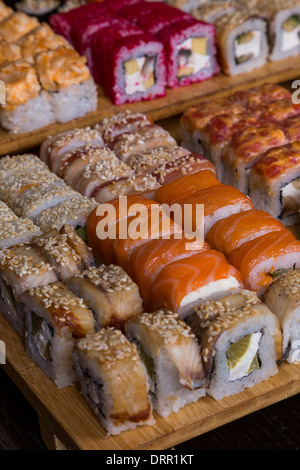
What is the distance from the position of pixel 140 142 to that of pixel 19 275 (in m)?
1.30

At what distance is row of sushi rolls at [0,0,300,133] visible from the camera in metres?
4.50

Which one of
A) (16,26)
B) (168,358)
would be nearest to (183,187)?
(168,358)

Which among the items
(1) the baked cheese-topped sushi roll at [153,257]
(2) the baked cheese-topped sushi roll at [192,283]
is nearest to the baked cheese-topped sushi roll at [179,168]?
(1) the baked cheese-topped sushi roll at [153,257]

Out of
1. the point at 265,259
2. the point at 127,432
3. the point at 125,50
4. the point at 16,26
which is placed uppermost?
the point at 16,26

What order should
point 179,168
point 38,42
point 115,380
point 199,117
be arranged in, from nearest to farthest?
point 115,380, point 179,168, point 199,117, point 38,42

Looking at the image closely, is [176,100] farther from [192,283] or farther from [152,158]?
[192,283]

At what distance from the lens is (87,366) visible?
262cm

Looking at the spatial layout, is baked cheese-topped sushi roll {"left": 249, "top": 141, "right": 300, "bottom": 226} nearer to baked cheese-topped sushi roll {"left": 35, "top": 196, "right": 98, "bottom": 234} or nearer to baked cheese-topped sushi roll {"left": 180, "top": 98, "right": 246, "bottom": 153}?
baked cheese-topped sushi roll {"left": 180, "top": 98, "right": 246, "bottom": 153}

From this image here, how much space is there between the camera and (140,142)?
13.1 feet

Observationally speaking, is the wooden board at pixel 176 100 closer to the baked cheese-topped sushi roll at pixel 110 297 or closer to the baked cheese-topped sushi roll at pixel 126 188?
the baked cheese-topped sushi roll at pixel 126 188

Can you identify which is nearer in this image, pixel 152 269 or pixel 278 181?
pixel 152 269

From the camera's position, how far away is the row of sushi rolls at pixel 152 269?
2666 millimetres

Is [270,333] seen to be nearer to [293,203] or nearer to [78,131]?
[293,203]

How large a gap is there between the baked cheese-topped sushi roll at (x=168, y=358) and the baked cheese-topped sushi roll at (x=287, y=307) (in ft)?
1.28
